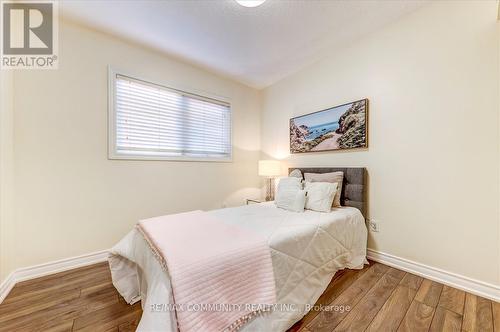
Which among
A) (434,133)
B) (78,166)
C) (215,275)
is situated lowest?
(215,275)

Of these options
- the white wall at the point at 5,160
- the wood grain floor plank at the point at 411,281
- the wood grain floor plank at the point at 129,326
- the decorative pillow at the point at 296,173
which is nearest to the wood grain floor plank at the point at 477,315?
the wood grain floor plank at the point at 411,281

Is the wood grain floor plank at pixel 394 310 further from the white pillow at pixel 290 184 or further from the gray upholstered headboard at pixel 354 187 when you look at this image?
the white pillow at pixel 290 184

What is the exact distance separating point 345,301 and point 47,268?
8.91 feet

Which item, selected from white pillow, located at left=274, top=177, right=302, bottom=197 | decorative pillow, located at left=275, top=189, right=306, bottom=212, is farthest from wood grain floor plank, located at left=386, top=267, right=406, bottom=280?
white pillow, located at left=274, top=177, right=302, bottom=197

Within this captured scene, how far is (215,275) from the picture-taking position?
3.23 feet

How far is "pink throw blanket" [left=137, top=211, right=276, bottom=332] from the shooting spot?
0.90 m

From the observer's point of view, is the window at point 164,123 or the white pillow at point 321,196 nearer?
the white pillow at point 321,196

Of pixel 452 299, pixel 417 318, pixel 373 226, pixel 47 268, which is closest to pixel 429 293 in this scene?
pixel 452 299

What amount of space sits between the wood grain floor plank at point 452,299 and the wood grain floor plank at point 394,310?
0.18m

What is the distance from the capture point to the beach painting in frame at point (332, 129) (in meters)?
2.26

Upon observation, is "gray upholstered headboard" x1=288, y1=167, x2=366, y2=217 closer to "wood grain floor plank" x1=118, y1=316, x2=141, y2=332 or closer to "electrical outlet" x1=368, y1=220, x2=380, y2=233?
"electrical outlet" x1=368, y1=220, x2=380, y2=233

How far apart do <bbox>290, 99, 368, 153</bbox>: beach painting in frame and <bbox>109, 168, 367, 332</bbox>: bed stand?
408mm

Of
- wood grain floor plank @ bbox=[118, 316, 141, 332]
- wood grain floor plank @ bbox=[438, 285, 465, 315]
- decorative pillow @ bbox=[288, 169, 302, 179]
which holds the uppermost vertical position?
decorative pillow @ bbox=[288, 169, 302, 179]

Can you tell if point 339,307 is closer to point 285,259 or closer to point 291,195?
point 285,259
